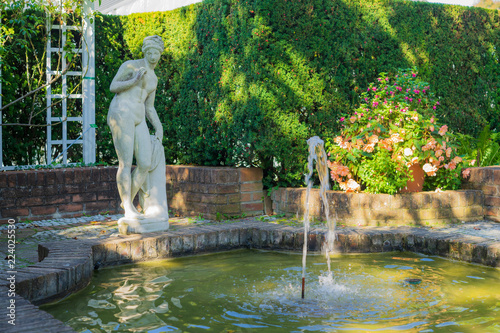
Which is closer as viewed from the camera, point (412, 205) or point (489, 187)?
point (412, 205)

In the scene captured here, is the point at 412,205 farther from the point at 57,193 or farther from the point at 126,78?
the point at 57,193

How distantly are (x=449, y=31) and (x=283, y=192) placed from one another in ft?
13.0

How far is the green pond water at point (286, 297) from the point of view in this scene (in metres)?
3.67

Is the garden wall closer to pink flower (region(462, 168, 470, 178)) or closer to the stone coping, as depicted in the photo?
pink flower (region(462, 168, 470, 178))

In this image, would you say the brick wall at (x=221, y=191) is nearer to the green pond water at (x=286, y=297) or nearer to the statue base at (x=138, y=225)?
the statue base at (x=138, y=225)

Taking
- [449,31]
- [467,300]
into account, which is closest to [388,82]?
[449,31]

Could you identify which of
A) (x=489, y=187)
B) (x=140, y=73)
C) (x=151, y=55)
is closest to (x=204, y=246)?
(x=140, y=73)

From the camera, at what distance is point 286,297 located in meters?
4.31

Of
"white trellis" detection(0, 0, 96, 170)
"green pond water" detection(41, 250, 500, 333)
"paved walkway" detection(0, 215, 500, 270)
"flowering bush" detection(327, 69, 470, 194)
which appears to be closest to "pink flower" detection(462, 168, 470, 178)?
"flowering bush" detection(327, 69, 470, 194)

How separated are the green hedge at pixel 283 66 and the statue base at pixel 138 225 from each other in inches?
73.2

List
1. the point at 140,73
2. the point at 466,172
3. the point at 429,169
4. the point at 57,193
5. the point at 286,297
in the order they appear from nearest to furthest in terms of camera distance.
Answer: the point at 286,297 < the point at 140,73 < the point at 429,169 < the point at 466,172 < the point at 57,193

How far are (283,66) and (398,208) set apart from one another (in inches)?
92.9

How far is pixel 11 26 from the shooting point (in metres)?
8.52

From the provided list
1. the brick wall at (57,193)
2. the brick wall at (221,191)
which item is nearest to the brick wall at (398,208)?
the brick wall at (221,191)
